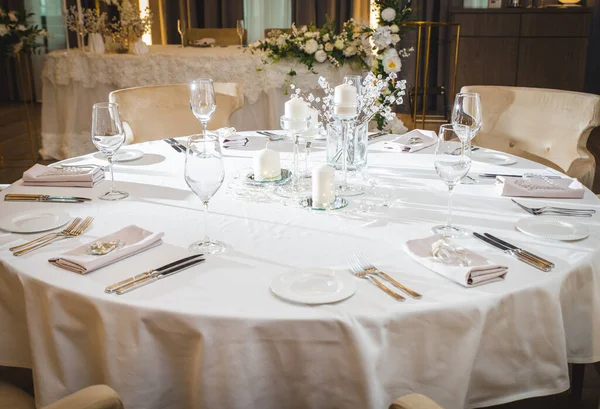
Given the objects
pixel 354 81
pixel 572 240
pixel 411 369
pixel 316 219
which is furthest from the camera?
pixel 354 81

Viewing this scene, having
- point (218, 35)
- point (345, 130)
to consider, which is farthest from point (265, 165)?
point (218, 35)

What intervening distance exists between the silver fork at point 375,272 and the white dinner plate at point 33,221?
29.0 inches

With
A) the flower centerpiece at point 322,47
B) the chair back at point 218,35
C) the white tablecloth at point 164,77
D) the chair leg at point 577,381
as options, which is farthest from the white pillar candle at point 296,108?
the chair back at point 218,35

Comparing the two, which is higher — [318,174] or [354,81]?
[354,81]

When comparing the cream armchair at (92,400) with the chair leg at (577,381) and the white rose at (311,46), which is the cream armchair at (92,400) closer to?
the chair leg at (577,381)

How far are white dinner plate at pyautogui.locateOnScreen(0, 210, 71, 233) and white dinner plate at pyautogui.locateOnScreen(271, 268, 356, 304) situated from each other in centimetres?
64

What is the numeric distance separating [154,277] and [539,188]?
3.64 ft

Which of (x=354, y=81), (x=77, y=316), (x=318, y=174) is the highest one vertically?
(x=354, y=81)

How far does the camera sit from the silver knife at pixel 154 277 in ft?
3.75

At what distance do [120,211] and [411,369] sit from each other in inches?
34.3

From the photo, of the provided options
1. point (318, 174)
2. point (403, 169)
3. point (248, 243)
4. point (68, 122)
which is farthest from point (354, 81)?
point (68, 122)

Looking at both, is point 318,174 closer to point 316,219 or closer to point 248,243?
point 316,219

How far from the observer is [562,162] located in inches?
99.4

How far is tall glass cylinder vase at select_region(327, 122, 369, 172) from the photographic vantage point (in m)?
1.88
